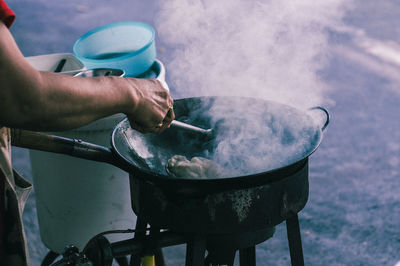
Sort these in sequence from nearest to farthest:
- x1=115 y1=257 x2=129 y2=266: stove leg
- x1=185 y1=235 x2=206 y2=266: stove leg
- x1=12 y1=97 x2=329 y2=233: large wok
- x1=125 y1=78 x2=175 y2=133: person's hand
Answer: x1=125 y1=78 x2=175 y2=133: person's hand
x1=12 y1=97 x2=329 y2=233: large wok
x1=185 y1=235 x2=206 y2=266: stove leg
x1=115 y1=257 x2=129 y2=266: stove leg

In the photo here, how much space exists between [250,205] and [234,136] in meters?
0.61

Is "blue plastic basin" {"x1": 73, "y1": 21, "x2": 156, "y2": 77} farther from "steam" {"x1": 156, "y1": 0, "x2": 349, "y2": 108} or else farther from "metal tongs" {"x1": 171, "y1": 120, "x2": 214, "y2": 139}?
"metal tongs" {"x1": 171, "y1": 120, "x2": 214, "y2": 139}

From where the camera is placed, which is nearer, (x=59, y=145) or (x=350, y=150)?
(x=59, y=145)

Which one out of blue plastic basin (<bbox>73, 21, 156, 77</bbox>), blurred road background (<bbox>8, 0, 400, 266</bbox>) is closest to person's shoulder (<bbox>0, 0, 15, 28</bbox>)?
blue plastic basin (<bbox>73, 21, 156, 77</bbox>)

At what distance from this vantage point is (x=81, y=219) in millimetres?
2730

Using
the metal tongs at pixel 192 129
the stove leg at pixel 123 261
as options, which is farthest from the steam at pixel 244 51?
the stove leg at pixel 123 261

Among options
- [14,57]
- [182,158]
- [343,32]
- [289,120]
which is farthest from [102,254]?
[343,32]

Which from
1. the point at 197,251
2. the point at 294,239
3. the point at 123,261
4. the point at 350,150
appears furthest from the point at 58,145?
the point at 350,150

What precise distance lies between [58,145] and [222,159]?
0.78m

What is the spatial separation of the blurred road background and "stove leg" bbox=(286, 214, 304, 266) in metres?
1.21

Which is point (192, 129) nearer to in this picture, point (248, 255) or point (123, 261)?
point (248, 255)

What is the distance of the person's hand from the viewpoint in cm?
160

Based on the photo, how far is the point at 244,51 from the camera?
286cm

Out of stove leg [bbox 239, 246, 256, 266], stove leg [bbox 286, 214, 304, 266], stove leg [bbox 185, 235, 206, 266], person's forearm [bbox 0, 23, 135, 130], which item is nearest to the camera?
person's forearm [bbox 0, 23, 135, 130]
